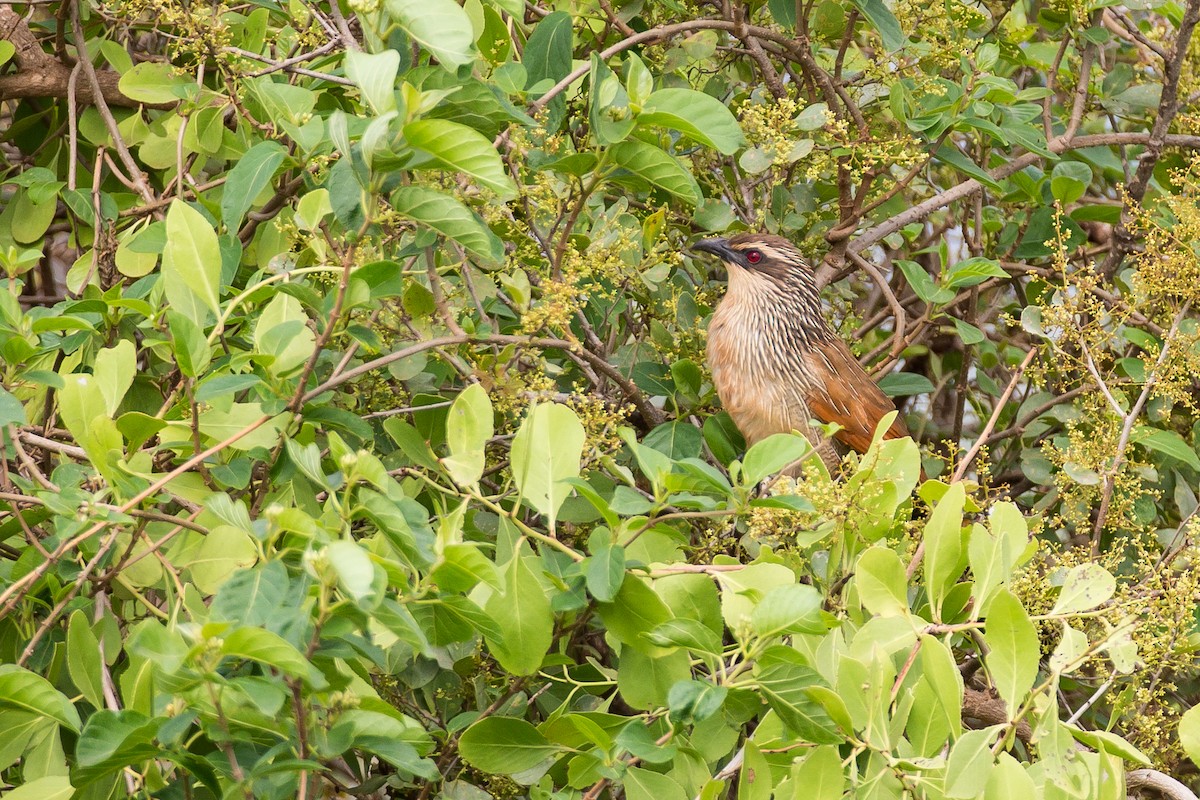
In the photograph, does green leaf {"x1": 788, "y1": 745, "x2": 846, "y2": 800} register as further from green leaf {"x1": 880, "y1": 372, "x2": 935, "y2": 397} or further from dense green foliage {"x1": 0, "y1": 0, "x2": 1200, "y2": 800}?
green leaf {"x1": 880, "y1": 372, "x2": 935, "y2": 397}

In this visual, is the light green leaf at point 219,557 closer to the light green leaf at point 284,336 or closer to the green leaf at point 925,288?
the light green leaf at point 284,336

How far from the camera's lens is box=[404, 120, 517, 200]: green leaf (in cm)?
199

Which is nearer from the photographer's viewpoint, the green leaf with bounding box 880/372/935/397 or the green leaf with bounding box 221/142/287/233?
the green leaf with bounding box 221/142/287/233

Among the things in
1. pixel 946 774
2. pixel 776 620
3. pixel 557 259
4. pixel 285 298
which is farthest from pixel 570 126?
pixel 946 774

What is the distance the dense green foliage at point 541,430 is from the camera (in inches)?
80.0

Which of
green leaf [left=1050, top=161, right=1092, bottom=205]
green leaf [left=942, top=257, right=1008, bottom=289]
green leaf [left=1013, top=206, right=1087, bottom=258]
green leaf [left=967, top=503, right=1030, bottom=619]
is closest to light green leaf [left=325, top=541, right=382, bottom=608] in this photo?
green leaf [left=967, top=503, right=1030, bottom=619]

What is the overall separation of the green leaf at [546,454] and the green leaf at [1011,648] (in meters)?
0.77

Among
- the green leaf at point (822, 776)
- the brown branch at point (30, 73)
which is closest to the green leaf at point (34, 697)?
the green leaf at point (822, 776)

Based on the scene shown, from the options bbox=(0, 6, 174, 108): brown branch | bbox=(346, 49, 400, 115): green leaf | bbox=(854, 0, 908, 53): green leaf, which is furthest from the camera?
bbox=(0, 6, 174, 108): brown branch

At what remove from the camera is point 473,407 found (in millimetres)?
2387

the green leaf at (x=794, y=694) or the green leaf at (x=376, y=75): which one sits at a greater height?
the green leaf at (x=376, y=75)

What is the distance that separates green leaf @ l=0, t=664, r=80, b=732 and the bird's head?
2890mm

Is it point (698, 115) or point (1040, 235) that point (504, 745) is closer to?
point (698, 115)

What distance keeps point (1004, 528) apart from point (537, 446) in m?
0.95
